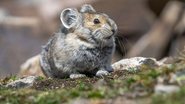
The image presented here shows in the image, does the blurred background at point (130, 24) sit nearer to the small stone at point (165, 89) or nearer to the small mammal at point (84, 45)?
the small mammal at point (84, 45)

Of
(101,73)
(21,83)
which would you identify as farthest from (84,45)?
(21,83)

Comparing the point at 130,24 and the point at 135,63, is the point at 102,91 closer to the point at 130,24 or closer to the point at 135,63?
the point at 135,63

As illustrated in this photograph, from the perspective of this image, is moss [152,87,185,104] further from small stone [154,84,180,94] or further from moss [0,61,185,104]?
small stone [154,84,180,94]

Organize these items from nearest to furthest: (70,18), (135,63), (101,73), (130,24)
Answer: (101,73) < (70,18) < (135,63) < (130,24)

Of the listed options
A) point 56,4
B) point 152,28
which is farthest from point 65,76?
point 56,4

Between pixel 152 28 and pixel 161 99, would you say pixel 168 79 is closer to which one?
pixel 161 99

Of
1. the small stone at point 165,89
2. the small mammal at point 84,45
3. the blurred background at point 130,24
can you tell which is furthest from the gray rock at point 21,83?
the blurred background at point 130,24

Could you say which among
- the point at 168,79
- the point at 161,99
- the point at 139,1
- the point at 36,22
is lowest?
the point at 161,99
